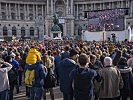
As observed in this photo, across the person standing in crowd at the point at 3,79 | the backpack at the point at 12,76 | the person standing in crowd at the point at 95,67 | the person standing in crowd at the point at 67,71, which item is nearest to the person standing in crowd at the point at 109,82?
the person standing in crowd at the point at 95,67

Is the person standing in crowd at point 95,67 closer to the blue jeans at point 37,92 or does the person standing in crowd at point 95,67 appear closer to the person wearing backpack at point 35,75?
the person wearing backpack at point 35,75

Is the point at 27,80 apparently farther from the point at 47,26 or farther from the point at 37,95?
the point at 47,26

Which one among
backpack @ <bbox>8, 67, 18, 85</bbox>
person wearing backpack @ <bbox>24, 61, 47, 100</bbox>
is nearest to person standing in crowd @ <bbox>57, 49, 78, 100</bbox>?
person wearing backpack @ <bbox>24, 61, 47, 100</bbox>

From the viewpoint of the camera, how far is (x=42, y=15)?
113125 mm

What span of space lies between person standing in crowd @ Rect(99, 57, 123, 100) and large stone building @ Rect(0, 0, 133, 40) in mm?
92363

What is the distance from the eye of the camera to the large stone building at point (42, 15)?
106m

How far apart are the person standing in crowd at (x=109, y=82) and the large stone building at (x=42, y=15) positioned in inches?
3636

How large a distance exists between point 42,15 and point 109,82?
103m

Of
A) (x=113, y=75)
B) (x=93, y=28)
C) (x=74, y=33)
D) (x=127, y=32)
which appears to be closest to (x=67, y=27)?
(x=74, y=33)

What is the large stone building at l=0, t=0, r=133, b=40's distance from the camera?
4178 inches

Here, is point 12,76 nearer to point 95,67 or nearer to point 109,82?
point 95,67

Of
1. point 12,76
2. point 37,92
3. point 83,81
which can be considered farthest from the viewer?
point 12,76

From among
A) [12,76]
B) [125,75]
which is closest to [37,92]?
[12,76]

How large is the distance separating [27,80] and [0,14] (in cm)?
9469
